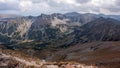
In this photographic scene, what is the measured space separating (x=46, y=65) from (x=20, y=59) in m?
12.4

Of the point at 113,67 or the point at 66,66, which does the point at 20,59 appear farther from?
the point at 113,67

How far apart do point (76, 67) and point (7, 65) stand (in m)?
31.5

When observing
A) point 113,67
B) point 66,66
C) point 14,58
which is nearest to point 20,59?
point 14,58

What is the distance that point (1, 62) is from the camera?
123m

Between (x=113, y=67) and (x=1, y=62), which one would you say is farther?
(x=113, y=67)

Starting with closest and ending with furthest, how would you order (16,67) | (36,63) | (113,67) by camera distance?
1. (16,67)
2. (36,63)
3. (113,67)

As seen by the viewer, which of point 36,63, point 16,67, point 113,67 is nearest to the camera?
point 16,67

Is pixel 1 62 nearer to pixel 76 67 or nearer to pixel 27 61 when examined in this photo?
pixel 27 61

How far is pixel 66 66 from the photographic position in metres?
122

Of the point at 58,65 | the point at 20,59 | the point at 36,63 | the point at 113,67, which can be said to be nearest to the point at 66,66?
the point at 58,65

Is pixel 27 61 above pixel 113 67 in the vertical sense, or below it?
above

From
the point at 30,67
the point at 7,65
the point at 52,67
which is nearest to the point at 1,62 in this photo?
the point at 7,65

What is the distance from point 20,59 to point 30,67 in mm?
9908

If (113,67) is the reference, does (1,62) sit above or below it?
above
